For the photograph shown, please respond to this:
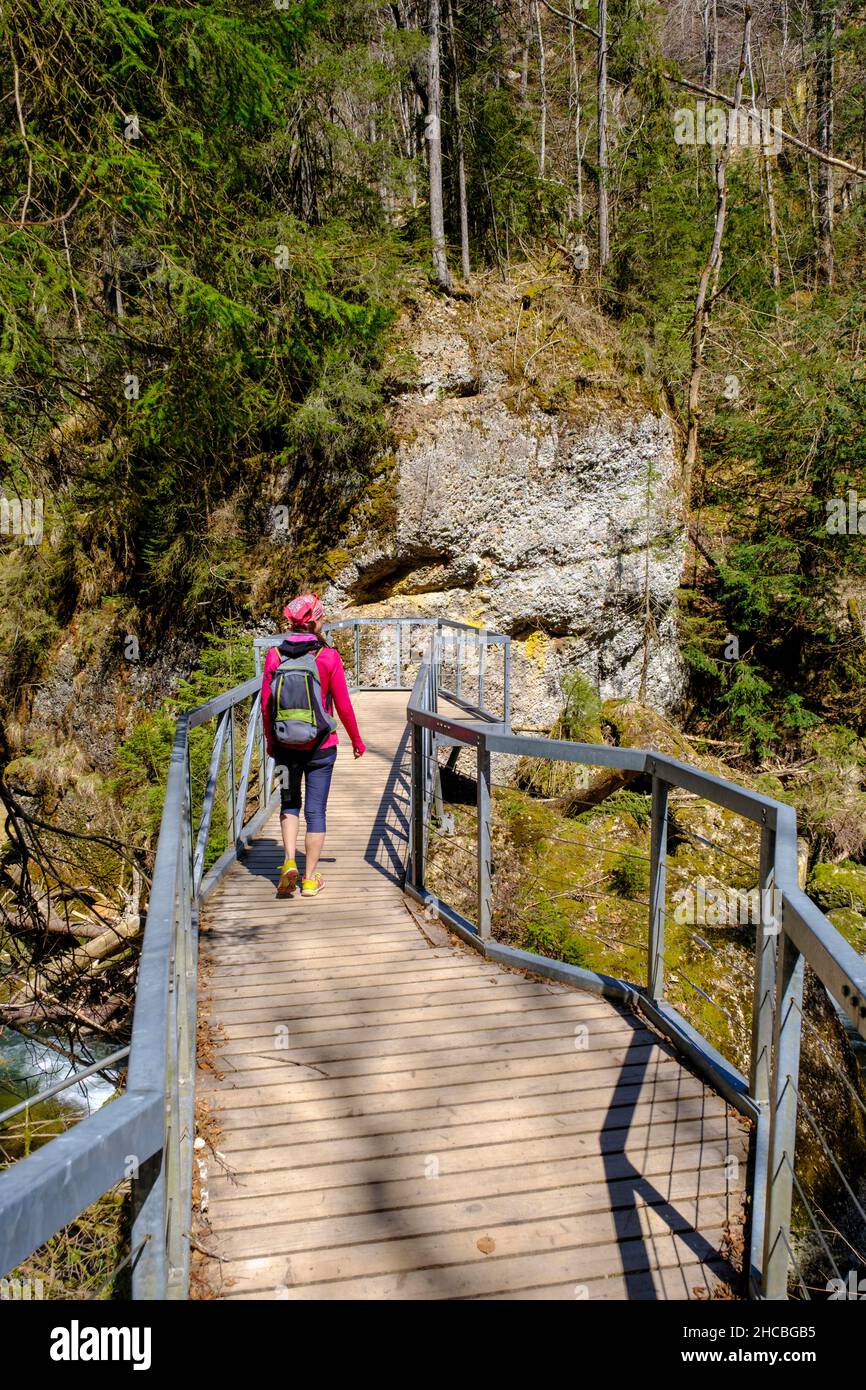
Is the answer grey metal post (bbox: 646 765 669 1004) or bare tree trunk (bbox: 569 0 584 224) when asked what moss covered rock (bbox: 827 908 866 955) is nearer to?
grey metal post (bbox: 646 765 669 1004)

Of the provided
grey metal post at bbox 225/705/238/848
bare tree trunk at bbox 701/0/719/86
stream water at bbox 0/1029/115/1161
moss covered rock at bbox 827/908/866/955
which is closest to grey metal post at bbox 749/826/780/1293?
grey metal post at bbox 225/705/238/848

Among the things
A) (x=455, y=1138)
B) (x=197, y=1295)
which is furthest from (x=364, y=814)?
(x=197, y=1295)

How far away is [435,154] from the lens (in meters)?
14.4

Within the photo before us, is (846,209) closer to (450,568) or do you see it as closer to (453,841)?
(450,568)

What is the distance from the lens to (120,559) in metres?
14.5

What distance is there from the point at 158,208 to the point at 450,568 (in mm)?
8786

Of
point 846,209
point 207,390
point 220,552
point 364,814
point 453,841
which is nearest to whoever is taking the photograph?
point 207,390

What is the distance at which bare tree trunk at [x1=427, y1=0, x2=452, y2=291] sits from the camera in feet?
47.0

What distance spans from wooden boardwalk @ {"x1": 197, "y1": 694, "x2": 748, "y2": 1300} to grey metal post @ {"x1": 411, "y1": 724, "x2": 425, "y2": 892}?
0.99m

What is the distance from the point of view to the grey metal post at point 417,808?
566cm

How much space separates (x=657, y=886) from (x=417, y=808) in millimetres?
2255

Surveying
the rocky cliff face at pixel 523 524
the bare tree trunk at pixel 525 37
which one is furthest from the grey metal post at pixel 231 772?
the bare tree trunk at pixel 525 37

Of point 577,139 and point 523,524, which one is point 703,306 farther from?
point 523,524

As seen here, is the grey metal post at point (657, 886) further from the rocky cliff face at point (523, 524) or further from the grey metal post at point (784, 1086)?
the rocky cliff face at point (523, 524)
